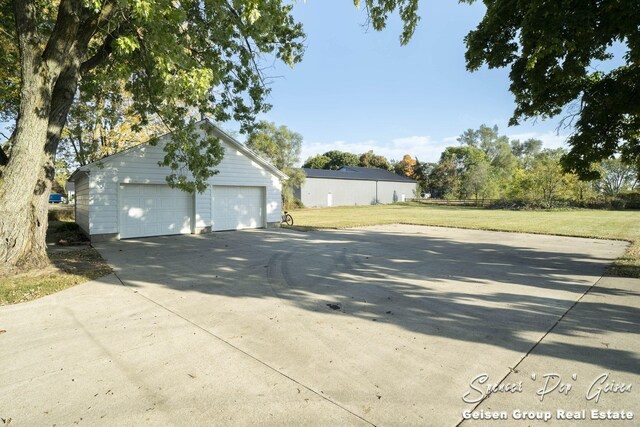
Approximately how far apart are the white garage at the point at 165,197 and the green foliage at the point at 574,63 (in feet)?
28.3

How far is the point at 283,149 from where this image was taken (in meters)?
32.9

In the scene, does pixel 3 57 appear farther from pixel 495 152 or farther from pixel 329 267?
pixel 495 152

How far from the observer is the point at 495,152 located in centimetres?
6544

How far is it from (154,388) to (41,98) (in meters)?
6.63

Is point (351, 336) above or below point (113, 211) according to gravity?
below

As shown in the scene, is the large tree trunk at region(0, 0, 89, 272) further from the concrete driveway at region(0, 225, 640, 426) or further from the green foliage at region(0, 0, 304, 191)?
the concrete driveway at region(0, 225, 640, 426)

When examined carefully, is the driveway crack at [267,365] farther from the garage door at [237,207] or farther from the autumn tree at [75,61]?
the garage door at [237,207]

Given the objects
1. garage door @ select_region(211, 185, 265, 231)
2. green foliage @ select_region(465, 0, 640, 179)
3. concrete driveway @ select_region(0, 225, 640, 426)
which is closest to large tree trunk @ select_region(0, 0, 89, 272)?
concrete driveway @ select_region(0, 225, 640, 426)

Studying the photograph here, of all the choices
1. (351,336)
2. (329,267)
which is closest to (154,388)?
(351,336)

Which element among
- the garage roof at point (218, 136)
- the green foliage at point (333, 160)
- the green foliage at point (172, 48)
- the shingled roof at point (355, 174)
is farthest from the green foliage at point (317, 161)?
the green foliage at point (172, 48)

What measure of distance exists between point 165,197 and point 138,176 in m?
1.25

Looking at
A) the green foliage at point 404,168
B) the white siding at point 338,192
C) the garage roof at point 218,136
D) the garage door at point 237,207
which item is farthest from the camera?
the green foliage at point 404,168

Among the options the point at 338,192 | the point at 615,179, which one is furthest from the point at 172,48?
the point at 615,179

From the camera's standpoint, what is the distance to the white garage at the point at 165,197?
11.1m
